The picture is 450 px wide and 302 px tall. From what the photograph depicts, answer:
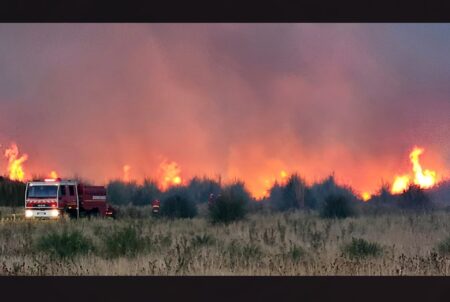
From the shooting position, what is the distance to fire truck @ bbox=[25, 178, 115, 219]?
139 ft

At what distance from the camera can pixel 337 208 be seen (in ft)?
168

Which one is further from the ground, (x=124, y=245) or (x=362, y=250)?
(x=124, y=245)

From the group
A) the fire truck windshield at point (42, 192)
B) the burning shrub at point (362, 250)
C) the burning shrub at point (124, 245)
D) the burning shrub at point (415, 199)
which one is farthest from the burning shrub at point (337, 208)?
the burning shrub at point (124, 245)

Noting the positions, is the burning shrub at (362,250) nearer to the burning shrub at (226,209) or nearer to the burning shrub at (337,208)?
the burning shrub at (226,209)

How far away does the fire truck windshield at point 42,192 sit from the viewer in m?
42.6

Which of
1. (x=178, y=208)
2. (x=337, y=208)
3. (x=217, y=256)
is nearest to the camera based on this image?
(x=217, y=256)

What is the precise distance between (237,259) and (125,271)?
308 centimetres

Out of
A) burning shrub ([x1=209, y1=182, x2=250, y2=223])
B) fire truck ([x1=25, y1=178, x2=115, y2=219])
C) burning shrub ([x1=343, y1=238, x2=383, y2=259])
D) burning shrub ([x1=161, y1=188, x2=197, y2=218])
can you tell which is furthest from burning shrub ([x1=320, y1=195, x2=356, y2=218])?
burning shrub ([x1=343, y1=238, x2=383, y2=259])

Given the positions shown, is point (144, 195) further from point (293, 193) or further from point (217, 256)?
point (217, 256)

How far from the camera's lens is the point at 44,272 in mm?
18109

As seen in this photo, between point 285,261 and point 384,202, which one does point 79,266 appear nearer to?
point 285,261

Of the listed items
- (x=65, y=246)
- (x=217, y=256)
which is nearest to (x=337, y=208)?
(x=65, y=246)

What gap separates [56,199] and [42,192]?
863mm
